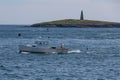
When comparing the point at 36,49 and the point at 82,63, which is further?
the point at 36,49

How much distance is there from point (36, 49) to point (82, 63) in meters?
20.3

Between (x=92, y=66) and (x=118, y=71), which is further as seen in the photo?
(x=92, y=66)

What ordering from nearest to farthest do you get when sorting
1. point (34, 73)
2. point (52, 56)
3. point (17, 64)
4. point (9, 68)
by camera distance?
point (34, 73)
point (9, 68)
point (17, 64)
point (52, 56)

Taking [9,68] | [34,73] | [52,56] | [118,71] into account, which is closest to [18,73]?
[34,73]

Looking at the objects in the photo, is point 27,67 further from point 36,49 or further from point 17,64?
point 36,49

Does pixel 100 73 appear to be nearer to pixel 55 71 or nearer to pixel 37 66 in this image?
pixel 55 71

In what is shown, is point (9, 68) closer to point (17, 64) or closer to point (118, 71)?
point (17, 64)

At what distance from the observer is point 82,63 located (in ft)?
235

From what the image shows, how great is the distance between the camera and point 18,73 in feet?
191

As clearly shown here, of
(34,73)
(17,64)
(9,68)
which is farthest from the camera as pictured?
(17,64)

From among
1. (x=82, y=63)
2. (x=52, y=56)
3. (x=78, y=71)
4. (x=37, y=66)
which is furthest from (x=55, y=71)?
(x=52, y=56)

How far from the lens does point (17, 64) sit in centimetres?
7019

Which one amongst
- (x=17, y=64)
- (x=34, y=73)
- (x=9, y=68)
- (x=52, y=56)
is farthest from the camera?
(x=52, y=56)

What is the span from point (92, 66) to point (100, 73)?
8514 mm
